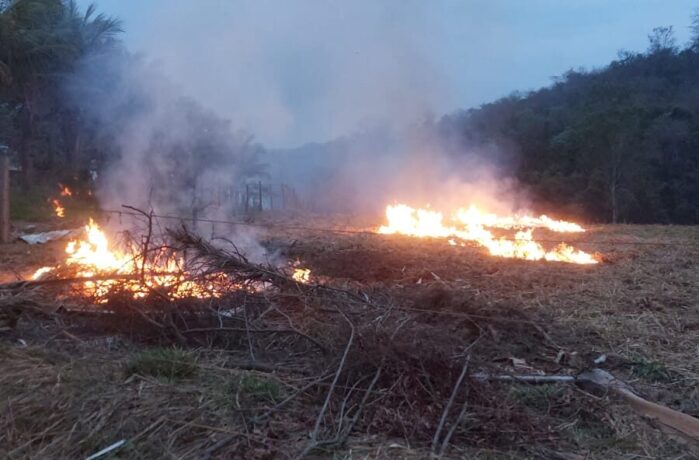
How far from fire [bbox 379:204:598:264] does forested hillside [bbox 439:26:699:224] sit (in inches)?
216

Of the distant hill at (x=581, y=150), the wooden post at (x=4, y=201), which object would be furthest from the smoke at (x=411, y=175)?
the wooden post at (x=4, y=201)

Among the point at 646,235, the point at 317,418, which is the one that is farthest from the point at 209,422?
the point at 646,235

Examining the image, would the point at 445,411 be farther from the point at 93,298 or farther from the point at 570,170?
the point at 570,170

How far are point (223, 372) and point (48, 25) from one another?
1339cm

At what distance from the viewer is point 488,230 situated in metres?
15.8

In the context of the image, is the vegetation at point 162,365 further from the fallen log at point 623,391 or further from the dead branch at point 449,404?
the fallen log at point 623,391

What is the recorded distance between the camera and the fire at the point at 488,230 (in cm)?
1015

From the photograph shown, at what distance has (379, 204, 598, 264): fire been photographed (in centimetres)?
1015

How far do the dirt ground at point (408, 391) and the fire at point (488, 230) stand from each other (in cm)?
337

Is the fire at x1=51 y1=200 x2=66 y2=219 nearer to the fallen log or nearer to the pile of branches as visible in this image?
the pile of branches

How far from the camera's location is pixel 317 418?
3297mm

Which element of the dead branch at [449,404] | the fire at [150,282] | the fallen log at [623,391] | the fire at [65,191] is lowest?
the fallen log at [623,391]

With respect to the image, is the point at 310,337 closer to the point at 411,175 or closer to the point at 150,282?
the point at 150,282

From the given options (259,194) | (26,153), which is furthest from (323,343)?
(259,194)
